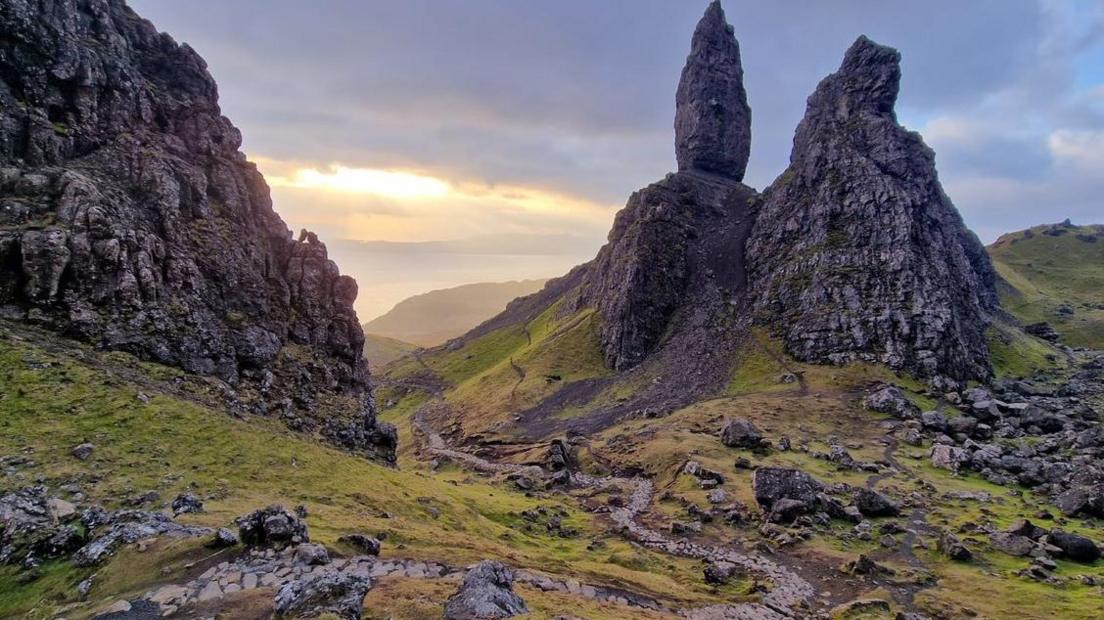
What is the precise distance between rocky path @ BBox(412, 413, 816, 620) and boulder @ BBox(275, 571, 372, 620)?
2271 centimetres

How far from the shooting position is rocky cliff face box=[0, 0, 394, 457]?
4931cm

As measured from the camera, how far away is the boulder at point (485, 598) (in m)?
24.4

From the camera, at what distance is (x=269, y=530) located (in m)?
29.7

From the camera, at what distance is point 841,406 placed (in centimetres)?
11281

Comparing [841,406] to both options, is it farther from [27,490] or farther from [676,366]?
[27,490]

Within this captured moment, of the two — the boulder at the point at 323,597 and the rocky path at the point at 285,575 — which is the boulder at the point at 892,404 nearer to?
the rocky path at the point at 285,575

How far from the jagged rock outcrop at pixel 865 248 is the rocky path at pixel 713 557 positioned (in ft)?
Answer: 249

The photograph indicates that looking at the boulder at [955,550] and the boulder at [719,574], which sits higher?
the boulder at [955,550]

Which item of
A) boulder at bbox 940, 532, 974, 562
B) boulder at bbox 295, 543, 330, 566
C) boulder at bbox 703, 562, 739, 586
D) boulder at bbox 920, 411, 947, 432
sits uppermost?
boulder at bbox 295, 543, 330, 566

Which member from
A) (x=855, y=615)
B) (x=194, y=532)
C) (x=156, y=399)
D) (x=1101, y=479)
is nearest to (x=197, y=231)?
(x=156, y=399)

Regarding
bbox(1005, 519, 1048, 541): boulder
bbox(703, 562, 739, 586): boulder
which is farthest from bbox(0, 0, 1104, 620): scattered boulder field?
bbox(1005, 519, 1048, 541): boulder

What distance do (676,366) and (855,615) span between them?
355ft

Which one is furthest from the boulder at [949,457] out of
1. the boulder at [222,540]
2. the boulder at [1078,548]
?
the boulder at [222,540]

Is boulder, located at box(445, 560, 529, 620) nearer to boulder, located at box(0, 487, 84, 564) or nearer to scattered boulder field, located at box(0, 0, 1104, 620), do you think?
scattered boulder field, located at box(0, 0, 1104, 620)
